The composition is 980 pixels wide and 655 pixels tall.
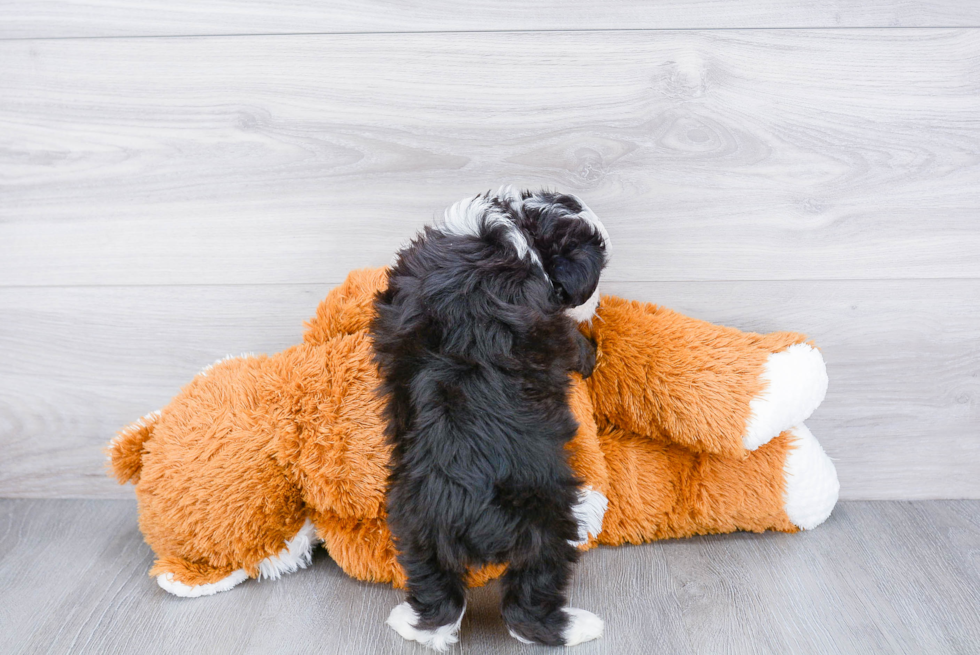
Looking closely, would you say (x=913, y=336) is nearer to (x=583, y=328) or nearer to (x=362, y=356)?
(x=583, y=328)

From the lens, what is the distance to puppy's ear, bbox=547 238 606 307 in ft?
2.58

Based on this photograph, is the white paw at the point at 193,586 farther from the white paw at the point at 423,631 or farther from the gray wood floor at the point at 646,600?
the white paw at the point at 423,631

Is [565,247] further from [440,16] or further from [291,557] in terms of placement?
Answer: [291,557]

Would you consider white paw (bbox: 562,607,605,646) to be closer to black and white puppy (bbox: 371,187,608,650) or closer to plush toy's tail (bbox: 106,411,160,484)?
black and white puppy (bbox: 371,187,608,650)

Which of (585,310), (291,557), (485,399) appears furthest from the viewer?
(291,557)

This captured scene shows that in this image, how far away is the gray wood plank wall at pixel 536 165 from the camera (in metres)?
1.00

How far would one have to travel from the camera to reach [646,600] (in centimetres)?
92

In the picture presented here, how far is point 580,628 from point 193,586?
50 cm

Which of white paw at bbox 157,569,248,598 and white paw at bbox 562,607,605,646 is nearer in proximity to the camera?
white paw at bbox 562,607,605,646

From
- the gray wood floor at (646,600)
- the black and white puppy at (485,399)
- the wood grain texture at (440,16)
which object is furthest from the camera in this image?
the wood grain texture at (440,16)

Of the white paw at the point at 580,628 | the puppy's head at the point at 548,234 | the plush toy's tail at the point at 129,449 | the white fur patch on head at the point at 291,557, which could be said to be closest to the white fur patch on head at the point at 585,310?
the puppy's head at the point at 548,234

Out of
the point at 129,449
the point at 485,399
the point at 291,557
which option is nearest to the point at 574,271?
the point at 485,399

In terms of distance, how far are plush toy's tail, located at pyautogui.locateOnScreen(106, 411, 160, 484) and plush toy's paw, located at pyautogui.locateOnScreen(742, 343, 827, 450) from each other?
80 centimetres

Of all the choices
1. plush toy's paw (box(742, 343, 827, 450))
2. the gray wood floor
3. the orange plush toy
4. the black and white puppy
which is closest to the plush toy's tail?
the orange plush toy
